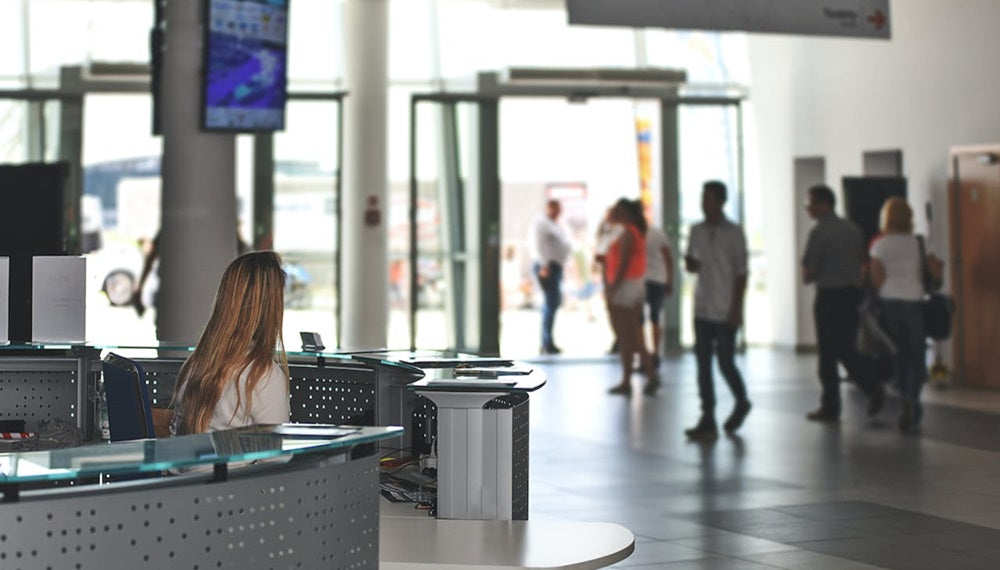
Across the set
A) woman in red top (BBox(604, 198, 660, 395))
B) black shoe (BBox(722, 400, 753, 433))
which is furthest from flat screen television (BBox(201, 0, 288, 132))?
woman in red top (BBox(604, 198, 660, 395))

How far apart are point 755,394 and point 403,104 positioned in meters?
6.42

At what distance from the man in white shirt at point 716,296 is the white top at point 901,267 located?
1.20 meters

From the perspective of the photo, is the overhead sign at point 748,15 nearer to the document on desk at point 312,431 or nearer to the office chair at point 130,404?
the office chair at point 130,404

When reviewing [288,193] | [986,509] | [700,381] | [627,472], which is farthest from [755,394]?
[288,193]

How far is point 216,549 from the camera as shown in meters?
3.33

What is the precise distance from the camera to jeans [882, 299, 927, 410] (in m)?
10.1

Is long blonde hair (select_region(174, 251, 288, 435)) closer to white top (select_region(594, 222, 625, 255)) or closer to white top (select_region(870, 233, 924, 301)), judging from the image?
white top (select_region(870, 233, 924, 301))

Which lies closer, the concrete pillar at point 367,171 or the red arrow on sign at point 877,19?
the red arrow on sign at point 877,19

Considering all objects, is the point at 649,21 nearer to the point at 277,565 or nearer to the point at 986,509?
the point at 986,509

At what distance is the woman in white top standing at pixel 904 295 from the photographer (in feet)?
33.3

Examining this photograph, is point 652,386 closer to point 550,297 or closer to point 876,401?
point 876,401

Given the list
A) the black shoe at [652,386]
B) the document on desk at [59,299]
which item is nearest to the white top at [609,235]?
the black shoe at [652,386]

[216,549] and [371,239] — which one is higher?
[371,239]

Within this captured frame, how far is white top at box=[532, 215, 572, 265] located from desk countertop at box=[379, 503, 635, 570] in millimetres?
11803
